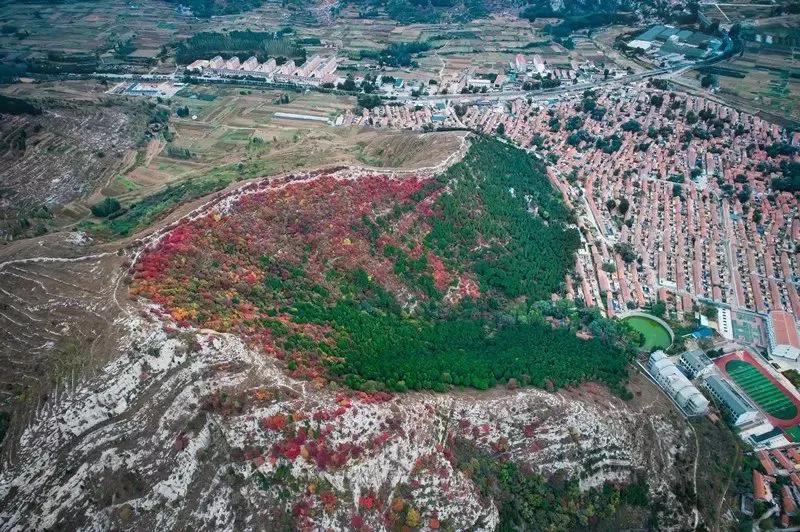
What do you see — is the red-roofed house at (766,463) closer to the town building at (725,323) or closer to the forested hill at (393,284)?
the forested hill at (393,284)

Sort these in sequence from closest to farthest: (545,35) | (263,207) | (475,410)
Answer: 1. (475,410)
2. (263,207)
3. (545,35)

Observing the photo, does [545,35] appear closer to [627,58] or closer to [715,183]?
[627,58]

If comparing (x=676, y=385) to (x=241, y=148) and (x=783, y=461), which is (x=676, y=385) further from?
(x=241, y=148)

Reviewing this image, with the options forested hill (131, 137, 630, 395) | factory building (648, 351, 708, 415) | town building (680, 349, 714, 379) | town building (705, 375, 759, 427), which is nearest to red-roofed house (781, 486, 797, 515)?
town building (705, 375, 759, 427)

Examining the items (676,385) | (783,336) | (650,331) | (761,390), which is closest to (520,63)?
(650,331)

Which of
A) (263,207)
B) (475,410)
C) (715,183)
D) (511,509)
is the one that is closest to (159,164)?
(263,207)

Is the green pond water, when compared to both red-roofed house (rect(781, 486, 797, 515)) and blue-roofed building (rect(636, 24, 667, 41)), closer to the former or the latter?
red-roofed house (rect(781, 486, 797, 515))

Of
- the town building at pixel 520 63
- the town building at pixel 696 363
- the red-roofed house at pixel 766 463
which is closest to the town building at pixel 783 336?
the town building at pixel 696 363
